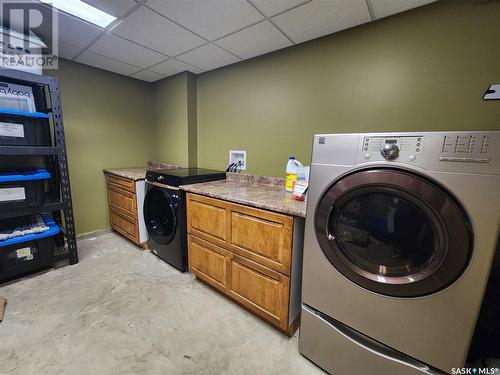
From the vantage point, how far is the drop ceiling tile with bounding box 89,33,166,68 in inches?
74.8

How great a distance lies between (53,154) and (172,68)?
1.54 meters

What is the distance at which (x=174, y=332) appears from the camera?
1414mm

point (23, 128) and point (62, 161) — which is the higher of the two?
point (23, 128)

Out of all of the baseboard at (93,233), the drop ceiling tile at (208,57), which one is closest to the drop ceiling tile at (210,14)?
the drop ceiling tile at (208,57)

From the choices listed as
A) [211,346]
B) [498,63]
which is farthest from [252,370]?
[498,63]

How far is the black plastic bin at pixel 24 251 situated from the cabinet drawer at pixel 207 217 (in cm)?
138

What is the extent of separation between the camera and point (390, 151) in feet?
2.78

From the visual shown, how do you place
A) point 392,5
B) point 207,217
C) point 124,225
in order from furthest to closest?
point 124,225
point 207,217
point 392,5

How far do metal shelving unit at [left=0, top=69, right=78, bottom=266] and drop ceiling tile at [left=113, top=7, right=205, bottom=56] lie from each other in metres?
0.81

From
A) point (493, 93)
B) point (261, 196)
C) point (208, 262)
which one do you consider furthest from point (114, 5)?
point (493, 93)

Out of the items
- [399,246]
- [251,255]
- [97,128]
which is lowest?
[251,255]

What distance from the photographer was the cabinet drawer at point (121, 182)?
2.37m

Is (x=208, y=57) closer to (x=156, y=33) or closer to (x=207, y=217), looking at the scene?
(x=156, y=33)

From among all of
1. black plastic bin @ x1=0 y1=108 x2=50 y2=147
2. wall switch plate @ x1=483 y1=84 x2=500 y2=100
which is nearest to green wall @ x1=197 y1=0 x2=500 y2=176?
wall switch plate @ x1=483 y1=84 x2=500 y2=100
